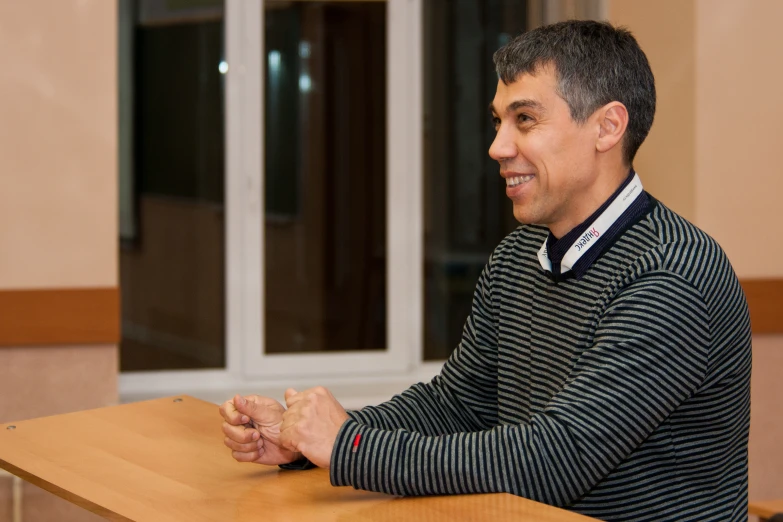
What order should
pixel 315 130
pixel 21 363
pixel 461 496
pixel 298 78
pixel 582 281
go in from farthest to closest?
pixel 315 130, pixel 298 78, pixel 21 363, pixel 582 281, pixel 461 496

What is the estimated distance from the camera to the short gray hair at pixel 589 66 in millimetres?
1613

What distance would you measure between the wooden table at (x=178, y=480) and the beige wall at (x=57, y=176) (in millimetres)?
1129

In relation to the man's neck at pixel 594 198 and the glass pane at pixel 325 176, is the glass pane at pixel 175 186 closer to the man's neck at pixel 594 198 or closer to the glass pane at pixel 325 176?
the glass pane at pixel 325 176

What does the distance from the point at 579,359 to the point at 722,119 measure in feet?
7.01

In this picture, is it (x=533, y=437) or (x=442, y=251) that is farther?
(x=442, y=251)

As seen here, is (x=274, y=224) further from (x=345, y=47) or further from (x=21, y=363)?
(x=21, y=363)

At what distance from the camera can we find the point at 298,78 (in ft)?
12.2

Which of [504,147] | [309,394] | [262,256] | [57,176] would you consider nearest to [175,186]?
[262,256]

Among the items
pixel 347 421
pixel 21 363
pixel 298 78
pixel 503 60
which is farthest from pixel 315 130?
pixel 347 421

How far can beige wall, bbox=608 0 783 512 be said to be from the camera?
130 inches

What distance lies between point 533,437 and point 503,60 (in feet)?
2.18

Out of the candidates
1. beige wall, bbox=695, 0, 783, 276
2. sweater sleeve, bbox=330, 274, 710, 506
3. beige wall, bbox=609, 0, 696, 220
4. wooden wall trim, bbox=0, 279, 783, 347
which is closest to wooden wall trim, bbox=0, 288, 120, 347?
wooden wall trim, bbox=0, 279, 783, 347

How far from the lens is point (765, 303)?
133 inches

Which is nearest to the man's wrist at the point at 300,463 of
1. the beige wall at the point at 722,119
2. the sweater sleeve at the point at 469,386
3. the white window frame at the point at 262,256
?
the sweater sleeve at the point at 469,386
